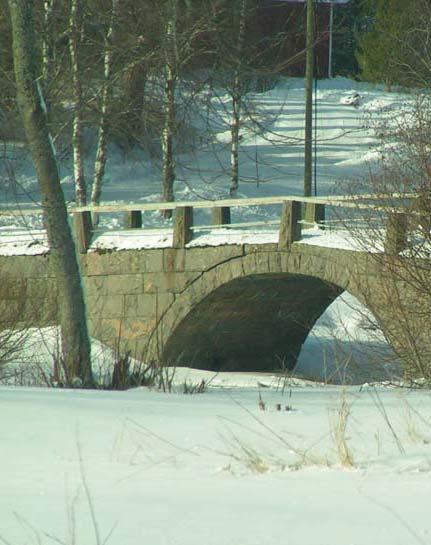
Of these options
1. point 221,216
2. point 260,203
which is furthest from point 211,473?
point 221,216

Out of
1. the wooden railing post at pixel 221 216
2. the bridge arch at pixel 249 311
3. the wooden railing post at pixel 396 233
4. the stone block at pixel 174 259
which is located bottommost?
the bridge arch at pixel 249 311

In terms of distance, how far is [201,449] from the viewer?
4.43m

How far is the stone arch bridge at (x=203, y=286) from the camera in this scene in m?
15.3

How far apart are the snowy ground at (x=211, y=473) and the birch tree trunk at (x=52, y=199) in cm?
363

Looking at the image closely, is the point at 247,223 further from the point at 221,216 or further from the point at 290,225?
the point at 221,216

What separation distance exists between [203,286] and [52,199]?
290 inches

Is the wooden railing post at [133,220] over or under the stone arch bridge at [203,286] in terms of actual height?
over

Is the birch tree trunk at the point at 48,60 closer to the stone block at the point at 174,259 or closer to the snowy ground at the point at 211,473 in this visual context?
the snowy ground at the point at 211,473

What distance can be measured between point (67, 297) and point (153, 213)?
55.6ft

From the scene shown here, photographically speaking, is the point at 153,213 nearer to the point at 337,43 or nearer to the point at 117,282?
the point at 117,282

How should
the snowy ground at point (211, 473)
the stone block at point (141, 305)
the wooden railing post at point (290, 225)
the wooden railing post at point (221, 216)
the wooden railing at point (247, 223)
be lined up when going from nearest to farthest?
the snowy ground at point (211, 473) < the wooden railing at point (247, 223) < the wooden railing post at point (290, 225) < the wooden railing post at point (221, 216) < the stone block at point (141, 305)

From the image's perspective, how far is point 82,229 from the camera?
1723cm

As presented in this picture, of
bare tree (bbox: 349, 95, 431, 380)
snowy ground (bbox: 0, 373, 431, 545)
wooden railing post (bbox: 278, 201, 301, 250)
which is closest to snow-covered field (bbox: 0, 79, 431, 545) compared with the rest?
snowy ground (bbox: 0, 373, 431, 545)

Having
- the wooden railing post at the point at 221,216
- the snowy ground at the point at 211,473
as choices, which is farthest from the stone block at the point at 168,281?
the snowy ground at the point at 211,473
